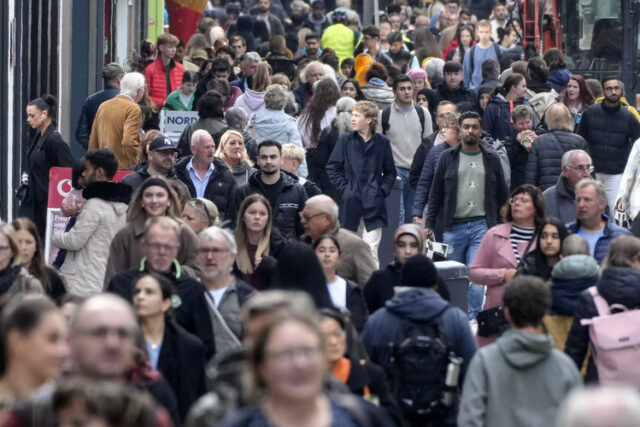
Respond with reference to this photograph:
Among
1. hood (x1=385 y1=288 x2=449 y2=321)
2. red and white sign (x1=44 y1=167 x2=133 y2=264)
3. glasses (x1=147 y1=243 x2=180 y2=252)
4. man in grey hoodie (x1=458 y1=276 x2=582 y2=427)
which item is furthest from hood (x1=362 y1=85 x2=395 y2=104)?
man in grey hoodie (x1=458 y1=276 x2=582 y2=427)

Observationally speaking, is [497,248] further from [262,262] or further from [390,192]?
[390,192]

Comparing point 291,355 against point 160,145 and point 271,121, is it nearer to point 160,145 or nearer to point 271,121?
point 160,145

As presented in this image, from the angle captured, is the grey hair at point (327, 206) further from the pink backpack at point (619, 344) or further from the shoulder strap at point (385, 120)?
the shoulder strap at point (385, 120)

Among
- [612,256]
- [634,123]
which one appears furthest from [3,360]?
[634,123]

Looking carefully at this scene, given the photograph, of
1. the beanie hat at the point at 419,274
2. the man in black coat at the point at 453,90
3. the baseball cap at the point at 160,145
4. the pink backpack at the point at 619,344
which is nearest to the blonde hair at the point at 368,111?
the baseball cap at the point at 160,145

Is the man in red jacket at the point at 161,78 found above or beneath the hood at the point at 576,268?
above

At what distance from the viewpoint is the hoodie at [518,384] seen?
7.37 meters

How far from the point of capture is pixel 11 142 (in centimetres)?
1603

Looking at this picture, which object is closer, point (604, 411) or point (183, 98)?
point (604, 411)

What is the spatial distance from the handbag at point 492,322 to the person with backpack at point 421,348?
1.36 metres

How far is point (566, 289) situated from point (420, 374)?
52.0 inches

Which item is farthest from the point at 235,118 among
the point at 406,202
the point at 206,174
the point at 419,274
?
the point at 419,274

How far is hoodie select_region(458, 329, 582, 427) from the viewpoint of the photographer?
737cm

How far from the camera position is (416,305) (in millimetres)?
8133
